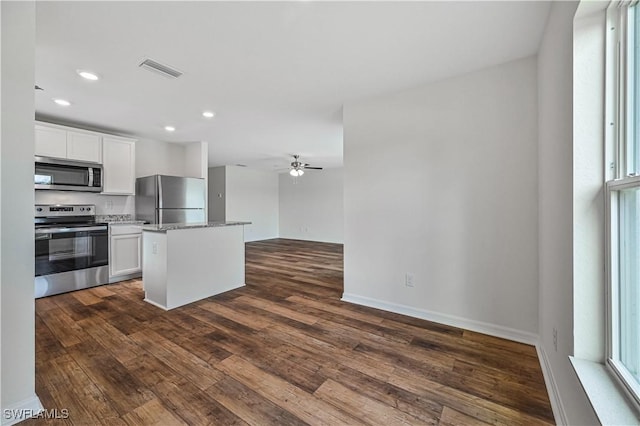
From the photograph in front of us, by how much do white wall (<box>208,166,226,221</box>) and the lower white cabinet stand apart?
147 inches

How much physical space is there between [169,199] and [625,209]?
199 inches

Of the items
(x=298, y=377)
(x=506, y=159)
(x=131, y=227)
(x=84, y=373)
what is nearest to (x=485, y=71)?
(x=506, y=159)

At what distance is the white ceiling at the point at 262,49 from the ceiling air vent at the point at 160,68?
0.06 metres

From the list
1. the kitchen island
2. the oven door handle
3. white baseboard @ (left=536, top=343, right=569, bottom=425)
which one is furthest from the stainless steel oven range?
white baseboard @ (left=536, top=343, right=569, bottom=425)

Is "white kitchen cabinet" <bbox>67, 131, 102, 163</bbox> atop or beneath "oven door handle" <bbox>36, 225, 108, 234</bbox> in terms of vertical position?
atop

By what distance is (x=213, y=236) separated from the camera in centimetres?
341

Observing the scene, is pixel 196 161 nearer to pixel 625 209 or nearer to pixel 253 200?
pixel 253 200

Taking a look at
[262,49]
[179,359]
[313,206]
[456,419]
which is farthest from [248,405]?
[313,206]

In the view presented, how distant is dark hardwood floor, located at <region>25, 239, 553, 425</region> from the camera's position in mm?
1416

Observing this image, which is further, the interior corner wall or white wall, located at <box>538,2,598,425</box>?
the interior corner wall

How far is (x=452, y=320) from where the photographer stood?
244 cm

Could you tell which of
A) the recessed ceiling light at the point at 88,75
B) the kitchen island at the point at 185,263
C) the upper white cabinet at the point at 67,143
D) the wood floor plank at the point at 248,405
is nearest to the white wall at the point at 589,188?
the wood floor plank at the point at 248,405

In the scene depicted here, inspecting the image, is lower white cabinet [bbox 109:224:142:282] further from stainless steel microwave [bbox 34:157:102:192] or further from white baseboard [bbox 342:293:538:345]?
white baseboard [bbox 342:293:538:345]

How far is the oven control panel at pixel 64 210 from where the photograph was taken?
3504 mm
